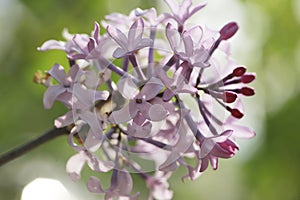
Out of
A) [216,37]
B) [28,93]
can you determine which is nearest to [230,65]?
[216,37]

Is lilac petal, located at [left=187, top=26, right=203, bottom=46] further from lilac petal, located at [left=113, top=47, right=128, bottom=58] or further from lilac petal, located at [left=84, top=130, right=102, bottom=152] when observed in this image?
lilac petal, located at [left=84, top=130, right=102, bottom=152]

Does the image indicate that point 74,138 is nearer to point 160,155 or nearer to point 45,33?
point 160,155

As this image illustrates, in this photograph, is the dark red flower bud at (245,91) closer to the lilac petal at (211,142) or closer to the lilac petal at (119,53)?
the lilac petal at (211,142)

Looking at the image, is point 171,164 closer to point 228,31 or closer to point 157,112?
point 157,112

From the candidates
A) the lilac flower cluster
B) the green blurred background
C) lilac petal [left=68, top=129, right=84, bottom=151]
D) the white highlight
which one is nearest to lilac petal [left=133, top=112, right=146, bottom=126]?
the lilac flower cluster

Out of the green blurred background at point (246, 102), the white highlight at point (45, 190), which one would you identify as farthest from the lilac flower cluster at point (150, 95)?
the green blurred background at point (246, 102)

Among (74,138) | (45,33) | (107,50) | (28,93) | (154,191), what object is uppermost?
(45,33)

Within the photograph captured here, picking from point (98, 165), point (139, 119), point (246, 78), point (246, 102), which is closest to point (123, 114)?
point (139, 119)
